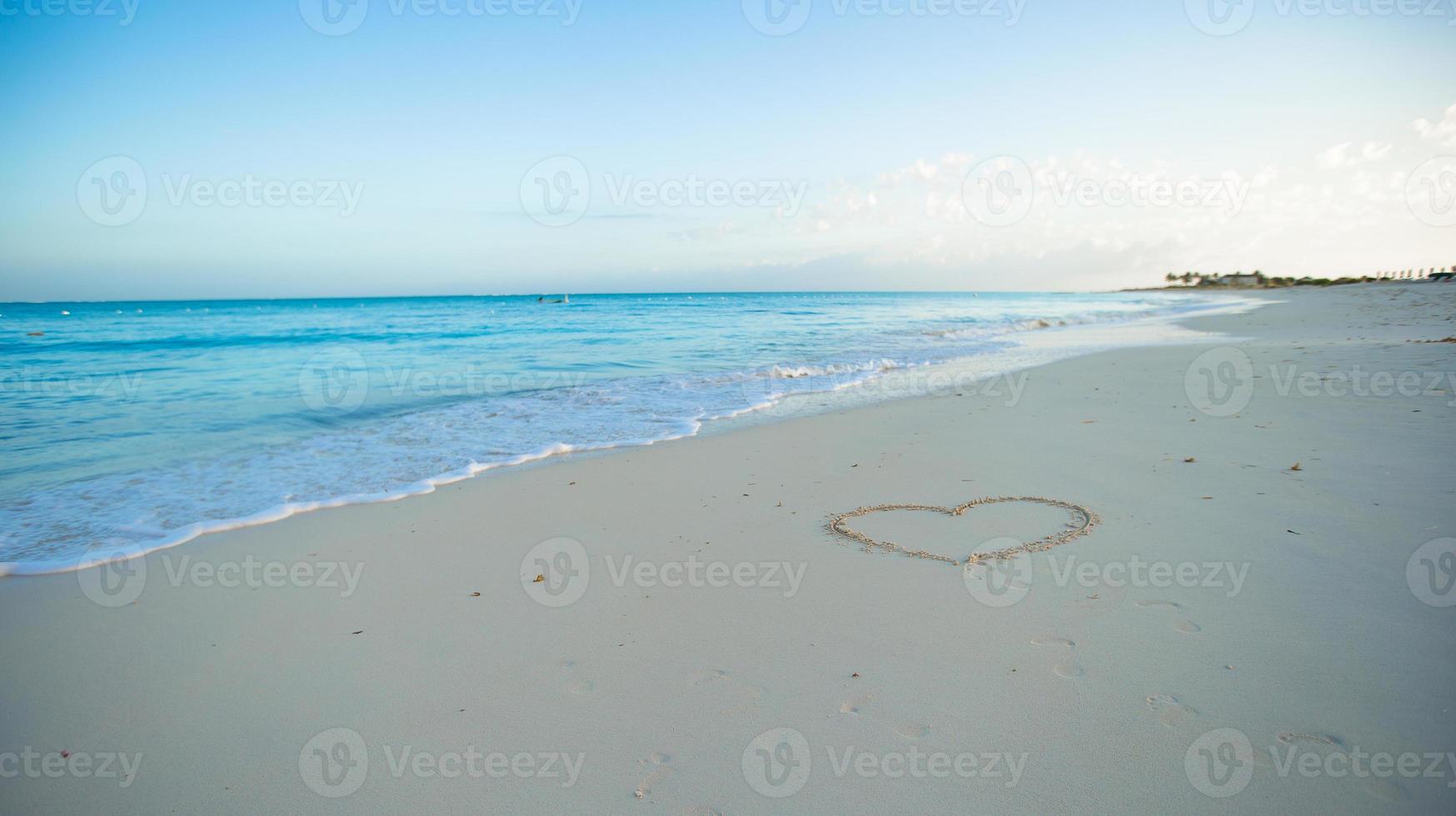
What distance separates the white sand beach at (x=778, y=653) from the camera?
7.06 feet

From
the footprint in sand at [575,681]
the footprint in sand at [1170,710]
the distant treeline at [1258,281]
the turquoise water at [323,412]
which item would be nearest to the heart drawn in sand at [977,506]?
the footprint in sand at [1170,710]

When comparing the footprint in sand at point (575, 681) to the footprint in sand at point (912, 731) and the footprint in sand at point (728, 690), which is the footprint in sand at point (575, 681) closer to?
the footprint in sand at point (728, 690)

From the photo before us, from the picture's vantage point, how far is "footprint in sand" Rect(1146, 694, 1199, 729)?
230 cm

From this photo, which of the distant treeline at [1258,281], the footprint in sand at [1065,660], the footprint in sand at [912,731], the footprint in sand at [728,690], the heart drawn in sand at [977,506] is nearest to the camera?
the footprint in sand at [912,731]

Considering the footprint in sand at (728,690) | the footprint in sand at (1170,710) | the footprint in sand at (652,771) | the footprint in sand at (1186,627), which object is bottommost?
the footprint in sand at (652,771)

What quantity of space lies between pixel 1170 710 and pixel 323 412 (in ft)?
34.0

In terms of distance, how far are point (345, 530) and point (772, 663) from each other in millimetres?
3533

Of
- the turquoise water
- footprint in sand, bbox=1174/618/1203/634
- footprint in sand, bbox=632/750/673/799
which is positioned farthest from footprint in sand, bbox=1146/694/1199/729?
the turquoise water

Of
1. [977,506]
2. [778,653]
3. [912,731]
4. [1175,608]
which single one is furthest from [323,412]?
[1175,608]

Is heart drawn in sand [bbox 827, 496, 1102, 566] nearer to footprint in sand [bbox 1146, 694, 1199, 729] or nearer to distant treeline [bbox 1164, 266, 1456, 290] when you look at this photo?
footprint in sand [bbox 1146, 694, 1199, 729]

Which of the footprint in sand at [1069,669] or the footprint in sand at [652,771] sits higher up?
the footprint in sand at [1069,669]

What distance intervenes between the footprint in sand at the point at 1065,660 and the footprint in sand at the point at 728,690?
1.26 meters

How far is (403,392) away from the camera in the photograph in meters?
11.2

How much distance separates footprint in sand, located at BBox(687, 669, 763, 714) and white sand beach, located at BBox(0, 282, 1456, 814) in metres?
0.01
